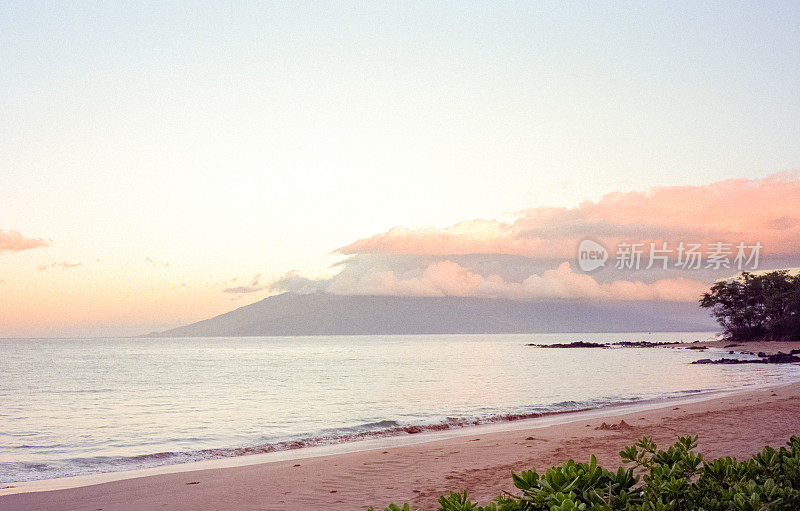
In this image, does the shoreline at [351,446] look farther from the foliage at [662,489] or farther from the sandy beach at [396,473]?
the foliage at [662,489]

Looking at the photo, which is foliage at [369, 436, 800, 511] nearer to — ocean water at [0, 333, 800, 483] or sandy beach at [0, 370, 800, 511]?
sandy beach at [0, 370, 800, 511]

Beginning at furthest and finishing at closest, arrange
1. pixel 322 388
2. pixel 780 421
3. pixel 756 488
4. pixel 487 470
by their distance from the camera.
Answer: pixel 322 388 → pixel 780 421 → pixel 487 470 → pixel 756 488

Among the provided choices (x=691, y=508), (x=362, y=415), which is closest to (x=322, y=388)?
(x=362, y=415)

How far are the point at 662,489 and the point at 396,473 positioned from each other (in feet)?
29.0

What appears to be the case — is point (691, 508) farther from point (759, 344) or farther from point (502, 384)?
point (759, 344)

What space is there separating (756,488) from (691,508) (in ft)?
1.05

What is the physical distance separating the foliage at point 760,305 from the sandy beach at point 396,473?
82.2 m

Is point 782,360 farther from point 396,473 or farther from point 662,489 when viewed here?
point 662,489

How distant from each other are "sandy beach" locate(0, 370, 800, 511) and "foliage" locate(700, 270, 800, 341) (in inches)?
3238

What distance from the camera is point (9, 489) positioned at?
39.0 ft

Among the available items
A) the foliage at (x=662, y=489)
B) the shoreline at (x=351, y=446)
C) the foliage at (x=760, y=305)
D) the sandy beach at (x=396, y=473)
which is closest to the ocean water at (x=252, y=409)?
the shoreline at (x=351, y=446)

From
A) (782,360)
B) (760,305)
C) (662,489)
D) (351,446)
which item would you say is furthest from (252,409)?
(760,305)

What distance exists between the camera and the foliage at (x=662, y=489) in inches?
99.9

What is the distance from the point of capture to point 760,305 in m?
91.4
